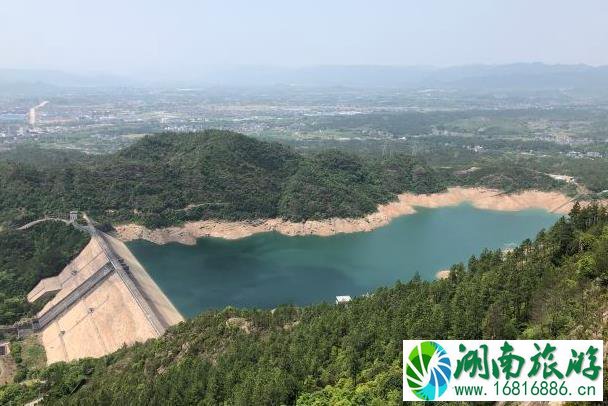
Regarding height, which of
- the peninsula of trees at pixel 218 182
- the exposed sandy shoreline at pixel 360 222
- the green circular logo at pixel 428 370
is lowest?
the exposed sandy shoreline at pixel 360 222

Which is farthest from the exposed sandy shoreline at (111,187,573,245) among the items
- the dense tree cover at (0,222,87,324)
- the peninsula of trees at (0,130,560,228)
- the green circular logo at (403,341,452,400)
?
the green circular logo at (403,341,452,400)

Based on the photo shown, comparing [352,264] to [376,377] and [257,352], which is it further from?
[376,377]

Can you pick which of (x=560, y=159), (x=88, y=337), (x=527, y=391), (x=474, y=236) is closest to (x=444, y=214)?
(x=474, y=236)

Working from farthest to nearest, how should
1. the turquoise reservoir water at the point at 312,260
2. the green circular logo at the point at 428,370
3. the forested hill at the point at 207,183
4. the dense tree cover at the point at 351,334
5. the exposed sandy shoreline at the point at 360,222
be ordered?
the forested hill at the point at 207,183 → the exposed sandy shoreline at the point at 360,222 → the turquoise reservoir water at the point at 312,260 → the dense tree cover at the point at 351,334 → the green circular logo at the point at 428,370

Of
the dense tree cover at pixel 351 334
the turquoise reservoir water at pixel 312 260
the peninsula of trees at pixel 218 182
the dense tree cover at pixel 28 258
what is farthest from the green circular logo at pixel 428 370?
the peninsula of trees at pixel 218 182

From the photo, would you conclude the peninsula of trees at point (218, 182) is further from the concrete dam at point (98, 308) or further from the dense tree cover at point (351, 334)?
the dense tree cover at point (351, 334)

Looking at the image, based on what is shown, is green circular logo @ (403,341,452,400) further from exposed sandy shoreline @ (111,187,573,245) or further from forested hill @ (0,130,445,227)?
forested hill @ (0,130,445,227)

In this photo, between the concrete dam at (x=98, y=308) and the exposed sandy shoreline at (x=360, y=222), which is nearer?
the concrete dam at (x=98, y=308)
